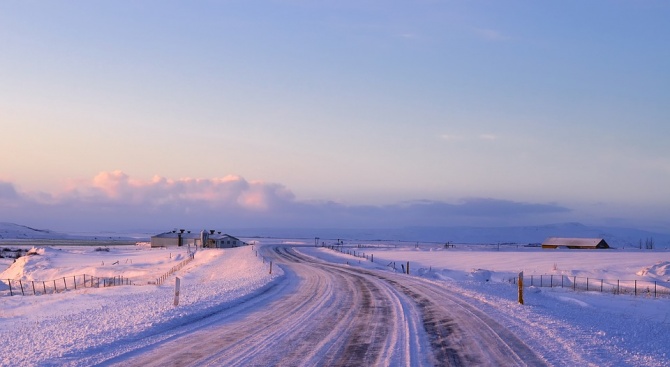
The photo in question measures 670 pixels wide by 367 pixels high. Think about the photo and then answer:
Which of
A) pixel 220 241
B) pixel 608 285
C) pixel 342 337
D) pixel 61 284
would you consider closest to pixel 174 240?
pixel 220 241

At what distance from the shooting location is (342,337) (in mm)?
14828

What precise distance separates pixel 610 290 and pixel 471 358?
3808 cm

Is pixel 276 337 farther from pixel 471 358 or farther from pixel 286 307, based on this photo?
pixel 286 307

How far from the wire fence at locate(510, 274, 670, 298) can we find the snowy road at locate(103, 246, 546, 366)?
25781 millimetres

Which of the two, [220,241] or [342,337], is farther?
[220,241]

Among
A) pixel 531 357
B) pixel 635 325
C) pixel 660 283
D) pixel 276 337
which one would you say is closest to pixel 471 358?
pixel 531 357

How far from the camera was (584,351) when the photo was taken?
12781mm

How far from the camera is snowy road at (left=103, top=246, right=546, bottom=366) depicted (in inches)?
468

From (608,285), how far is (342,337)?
4215cm

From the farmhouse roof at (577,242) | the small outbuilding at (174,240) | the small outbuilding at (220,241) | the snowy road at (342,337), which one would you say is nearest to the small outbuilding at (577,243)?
the farmhouse roof at (577,242)

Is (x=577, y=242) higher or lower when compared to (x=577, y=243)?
higher

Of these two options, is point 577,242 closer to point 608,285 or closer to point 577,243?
point 577,243

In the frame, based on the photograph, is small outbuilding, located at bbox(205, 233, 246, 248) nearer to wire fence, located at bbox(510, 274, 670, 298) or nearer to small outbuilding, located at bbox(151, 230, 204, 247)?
small outbuilding, located at bbox(151, 230, 204, 247)

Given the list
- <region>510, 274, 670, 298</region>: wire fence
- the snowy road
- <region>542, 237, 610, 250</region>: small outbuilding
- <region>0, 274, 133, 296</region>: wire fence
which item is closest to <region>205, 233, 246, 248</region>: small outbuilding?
<region>0, 274, 133, 296</region>: wire fence
